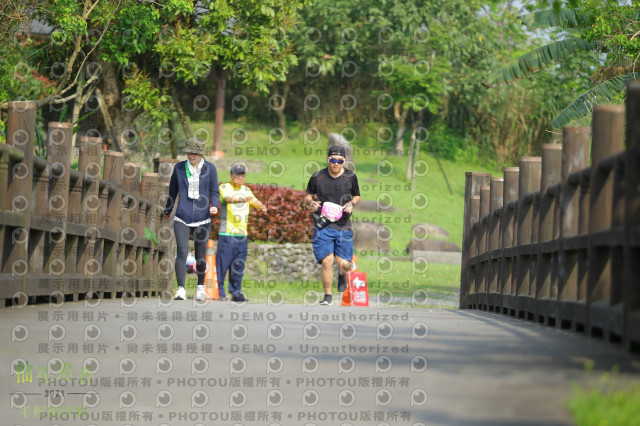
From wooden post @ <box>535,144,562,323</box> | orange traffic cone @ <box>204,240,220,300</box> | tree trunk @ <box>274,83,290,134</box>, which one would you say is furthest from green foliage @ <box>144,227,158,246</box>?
tree trunk @ <box>274,83,290,134</box>

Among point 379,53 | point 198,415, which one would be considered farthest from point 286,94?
point 198,415

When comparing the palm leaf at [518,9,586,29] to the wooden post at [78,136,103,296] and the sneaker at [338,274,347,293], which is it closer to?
the sneaker at [338,274,347,293]

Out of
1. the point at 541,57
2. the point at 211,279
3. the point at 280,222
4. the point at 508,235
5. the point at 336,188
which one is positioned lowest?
the point at 211,279

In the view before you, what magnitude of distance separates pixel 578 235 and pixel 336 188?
6755mm

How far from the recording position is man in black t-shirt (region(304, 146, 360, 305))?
13477 millimetres

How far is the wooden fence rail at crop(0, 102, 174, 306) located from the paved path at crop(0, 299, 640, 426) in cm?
144

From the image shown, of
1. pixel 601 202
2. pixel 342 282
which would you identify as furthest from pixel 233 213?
pixel 601 202

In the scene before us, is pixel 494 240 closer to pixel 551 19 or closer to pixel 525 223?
pixel 525 223

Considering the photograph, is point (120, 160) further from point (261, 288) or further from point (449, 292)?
point (449, 292)

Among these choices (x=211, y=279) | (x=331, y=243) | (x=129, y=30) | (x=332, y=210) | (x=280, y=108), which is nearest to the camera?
(x=332, y=210)

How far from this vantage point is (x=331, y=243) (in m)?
13.7

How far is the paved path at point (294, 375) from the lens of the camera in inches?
157

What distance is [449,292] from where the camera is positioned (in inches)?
889

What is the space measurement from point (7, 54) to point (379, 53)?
2967 cm
